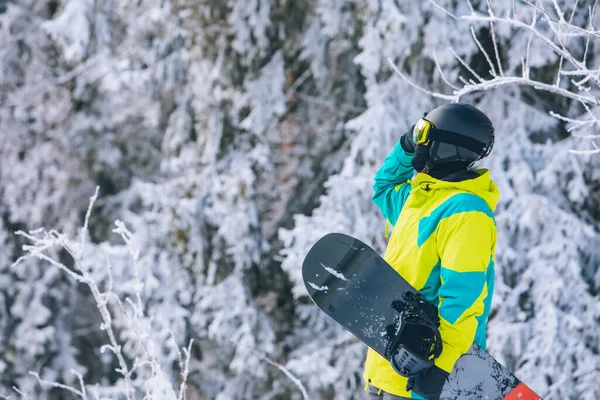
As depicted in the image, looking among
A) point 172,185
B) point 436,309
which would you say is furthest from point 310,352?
point 436,309

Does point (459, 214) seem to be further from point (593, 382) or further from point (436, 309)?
point (593, 382)

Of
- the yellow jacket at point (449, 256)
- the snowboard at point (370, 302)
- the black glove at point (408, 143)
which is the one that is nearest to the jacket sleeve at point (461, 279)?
the yellow jacket at point (449, 256)

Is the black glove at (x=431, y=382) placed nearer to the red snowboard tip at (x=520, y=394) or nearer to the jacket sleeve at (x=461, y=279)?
the jacket sleeve at (x=461, y=279)

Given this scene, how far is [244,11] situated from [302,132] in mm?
2024

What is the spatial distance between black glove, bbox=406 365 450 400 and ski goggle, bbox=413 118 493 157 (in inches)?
29.6

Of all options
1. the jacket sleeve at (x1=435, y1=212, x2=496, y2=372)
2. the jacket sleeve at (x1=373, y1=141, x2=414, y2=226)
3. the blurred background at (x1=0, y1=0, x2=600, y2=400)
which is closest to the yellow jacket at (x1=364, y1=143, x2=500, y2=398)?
the jacket sleeve at (x1=435, y1=212, x2=496, y2=372)

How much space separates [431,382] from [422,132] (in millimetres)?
851

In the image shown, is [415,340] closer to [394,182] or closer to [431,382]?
[431,382]

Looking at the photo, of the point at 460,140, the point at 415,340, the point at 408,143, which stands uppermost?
the point at 460,140

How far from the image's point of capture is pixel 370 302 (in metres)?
2.70

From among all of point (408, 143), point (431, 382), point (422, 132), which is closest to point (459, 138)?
point (422, 132)

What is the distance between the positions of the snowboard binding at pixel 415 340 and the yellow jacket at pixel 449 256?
0.15 ft

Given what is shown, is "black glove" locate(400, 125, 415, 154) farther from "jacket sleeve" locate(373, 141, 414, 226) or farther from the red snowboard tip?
the red snowboard tip

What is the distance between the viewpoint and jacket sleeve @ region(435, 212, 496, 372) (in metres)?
2.27
